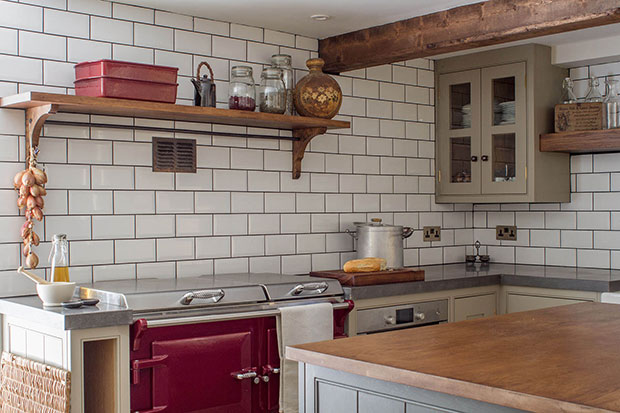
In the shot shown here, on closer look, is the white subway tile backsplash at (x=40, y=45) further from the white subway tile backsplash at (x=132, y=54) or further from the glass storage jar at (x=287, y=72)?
the glass storage jar at (x=287, y=72)

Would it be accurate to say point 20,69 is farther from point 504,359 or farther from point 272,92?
point 504,359

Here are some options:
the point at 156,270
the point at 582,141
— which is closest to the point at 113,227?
the point at 156,270

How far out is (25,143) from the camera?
10.5 ft

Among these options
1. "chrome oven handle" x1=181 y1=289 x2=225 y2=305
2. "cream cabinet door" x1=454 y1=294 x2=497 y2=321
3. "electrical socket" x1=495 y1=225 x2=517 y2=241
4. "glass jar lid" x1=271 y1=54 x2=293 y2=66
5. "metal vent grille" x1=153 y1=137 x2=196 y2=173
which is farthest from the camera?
"electrical socket" x1=495 y1=225 x2=517 y2=241

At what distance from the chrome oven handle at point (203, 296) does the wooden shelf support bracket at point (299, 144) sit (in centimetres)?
122

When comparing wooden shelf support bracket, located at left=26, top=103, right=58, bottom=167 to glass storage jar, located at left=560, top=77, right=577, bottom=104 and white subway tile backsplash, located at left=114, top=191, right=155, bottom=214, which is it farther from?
glass storage jar, located at left=560, top=77, right=577, bottom=104

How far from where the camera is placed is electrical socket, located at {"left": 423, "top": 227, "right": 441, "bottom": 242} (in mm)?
4816

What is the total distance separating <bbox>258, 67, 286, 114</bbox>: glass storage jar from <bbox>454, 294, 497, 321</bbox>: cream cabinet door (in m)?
1.43

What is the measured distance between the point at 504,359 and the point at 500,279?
266 centimetres

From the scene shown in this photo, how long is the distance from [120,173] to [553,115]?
8.49 feet

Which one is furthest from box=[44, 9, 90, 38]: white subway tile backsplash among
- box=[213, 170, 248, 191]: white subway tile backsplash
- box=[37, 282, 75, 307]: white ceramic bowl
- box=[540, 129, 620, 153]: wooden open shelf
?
box=[540, 129, 620, 153]: wooden open shelf

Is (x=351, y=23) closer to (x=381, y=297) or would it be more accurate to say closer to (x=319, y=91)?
(x=319, y=91)

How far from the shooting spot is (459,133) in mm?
4754

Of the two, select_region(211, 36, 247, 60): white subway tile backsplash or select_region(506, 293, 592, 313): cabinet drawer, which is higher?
select_region(211, 36, 247, 60): white subway tile backsplash
